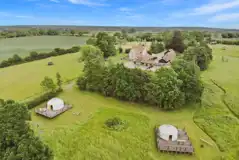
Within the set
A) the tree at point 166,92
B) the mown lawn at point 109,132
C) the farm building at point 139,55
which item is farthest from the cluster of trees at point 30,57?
the tree at point 166,92

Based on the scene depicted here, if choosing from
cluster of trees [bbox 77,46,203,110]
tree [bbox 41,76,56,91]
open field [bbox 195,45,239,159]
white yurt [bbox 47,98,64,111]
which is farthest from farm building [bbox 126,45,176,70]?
white yurt [bbox 47,98,64,111]

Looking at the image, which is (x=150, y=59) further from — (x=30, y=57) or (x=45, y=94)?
(x=30, y=57)

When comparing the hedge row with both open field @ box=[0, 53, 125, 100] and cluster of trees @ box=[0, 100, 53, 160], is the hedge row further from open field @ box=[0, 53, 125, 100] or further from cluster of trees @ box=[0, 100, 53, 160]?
cluster of trees @ box=[0, 100, 53, 160]

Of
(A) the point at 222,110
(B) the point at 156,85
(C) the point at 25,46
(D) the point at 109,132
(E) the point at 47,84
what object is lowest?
(D) the point at 109,132

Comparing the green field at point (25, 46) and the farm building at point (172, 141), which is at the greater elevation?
the green field at point (25, 46)

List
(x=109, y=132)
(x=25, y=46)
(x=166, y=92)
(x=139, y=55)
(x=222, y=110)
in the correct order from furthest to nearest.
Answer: (x=25, y=46) → (x=139, y=55) → (x=222, y=110) → (x=166, y=92) → (x=109, y=132)

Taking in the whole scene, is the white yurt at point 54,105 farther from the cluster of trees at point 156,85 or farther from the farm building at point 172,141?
the farm building at point 172,141

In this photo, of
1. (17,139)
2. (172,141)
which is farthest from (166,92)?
(17,139)
